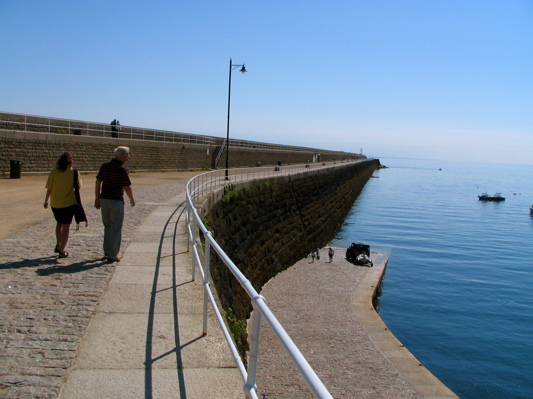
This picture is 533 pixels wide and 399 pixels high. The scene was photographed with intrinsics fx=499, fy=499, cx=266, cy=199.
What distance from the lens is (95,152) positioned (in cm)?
2389

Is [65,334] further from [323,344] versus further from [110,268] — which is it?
[323,344]

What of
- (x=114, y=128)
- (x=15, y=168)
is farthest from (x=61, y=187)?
(x=114, y=128)

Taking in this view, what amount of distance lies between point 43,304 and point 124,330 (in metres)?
1.20

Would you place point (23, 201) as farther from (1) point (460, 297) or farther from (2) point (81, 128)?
(1) point (460, 297)

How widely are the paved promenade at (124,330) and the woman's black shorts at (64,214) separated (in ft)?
1.85

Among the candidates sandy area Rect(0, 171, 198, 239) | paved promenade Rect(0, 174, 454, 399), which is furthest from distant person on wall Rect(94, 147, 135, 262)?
sandy area Rect(0, 171, 198, 239)

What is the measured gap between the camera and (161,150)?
3053cm

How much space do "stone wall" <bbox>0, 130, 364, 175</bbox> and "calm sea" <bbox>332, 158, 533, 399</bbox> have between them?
11.7 m

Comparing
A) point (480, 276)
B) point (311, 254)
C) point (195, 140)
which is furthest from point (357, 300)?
point (195, 140)

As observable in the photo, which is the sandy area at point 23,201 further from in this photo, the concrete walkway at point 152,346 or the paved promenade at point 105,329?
the concrete walkway at point 152,346

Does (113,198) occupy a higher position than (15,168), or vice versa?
(113,198)

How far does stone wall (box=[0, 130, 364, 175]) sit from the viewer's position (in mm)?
19797

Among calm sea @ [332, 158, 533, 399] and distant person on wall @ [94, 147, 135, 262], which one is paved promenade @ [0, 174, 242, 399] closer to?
distant person on wall @ [94, 147, 135, 262]

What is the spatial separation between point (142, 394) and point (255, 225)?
16.6 meters
